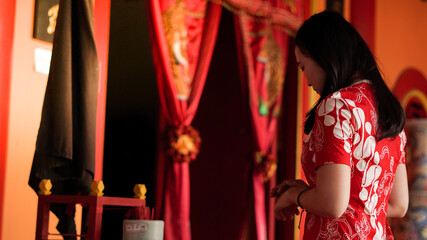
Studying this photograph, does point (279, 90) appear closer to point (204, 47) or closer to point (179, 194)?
point (204, 47)

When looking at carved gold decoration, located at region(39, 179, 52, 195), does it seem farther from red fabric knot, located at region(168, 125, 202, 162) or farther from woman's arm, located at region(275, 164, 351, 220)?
red fabric knot, located at region(168, 125, 202, 162)

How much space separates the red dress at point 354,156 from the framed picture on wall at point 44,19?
160 centimetres

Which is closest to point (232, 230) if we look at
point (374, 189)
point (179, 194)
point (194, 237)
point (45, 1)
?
point (194, 237)

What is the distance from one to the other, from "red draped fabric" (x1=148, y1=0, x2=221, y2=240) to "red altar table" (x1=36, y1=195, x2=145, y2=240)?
54.3 inches

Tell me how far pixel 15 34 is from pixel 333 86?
1.59 meters

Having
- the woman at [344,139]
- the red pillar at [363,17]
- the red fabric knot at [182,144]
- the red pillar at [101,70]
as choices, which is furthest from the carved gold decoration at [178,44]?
the red pillar at [363,17]

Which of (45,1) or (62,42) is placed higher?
(45,1)

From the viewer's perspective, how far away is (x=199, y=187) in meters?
4.26

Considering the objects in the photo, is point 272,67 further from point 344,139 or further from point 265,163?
point 344,139

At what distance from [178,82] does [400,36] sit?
311 centimetres

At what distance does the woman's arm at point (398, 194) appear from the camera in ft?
5.16

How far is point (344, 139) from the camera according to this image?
4.46ft

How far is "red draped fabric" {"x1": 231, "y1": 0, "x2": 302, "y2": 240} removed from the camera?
3.86 metres

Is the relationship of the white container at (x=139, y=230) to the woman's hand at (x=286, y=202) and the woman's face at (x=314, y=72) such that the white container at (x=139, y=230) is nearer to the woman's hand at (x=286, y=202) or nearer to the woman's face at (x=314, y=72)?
the woman's hand at (x=286, y=202)
